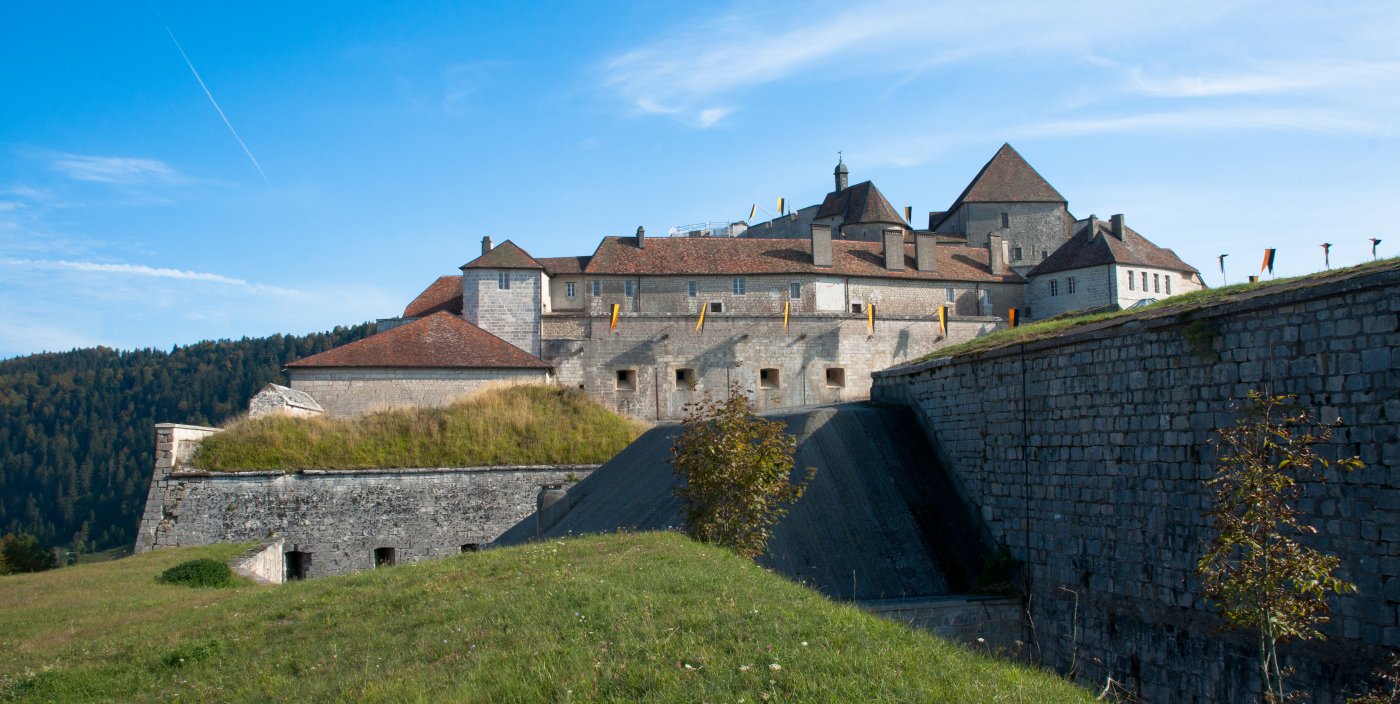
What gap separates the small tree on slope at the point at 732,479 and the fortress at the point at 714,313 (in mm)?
21962

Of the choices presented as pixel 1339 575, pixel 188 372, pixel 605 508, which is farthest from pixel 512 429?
pixel 188 372

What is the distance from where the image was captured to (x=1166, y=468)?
465 inches

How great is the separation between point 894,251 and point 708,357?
1077 cm

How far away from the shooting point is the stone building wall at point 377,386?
33.1 m

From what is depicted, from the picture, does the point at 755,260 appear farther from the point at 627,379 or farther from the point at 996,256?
the point at 996,256

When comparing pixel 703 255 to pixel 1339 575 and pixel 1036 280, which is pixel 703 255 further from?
pixel 1339 575

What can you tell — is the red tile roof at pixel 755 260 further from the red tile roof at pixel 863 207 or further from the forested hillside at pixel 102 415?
the forested hillside at pixel 102 415

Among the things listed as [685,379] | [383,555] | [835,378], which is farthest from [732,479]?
[835,378]

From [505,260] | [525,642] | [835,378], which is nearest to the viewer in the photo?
[525,642]

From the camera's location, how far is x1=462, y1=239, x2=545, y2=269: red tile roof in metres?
39.2

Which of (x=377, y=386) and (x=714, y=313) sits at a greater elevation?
(x=714, y=313)

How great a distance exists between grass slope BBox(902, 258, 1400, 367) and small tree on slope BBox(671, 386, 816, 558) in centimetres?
457

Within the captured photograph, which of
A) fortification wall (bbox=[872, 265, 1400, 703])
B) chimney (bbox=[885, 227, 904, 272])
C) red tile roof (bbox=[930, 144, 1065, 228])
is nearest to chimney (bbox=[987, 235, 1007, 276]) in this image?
chimney (bbox=[885, 227, 904, 272])

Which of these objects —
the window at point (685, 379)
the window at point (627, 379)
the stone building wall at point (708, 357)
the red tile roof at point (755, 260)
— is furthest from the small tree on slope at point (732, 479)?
the red tile roof at point (755, 260)
